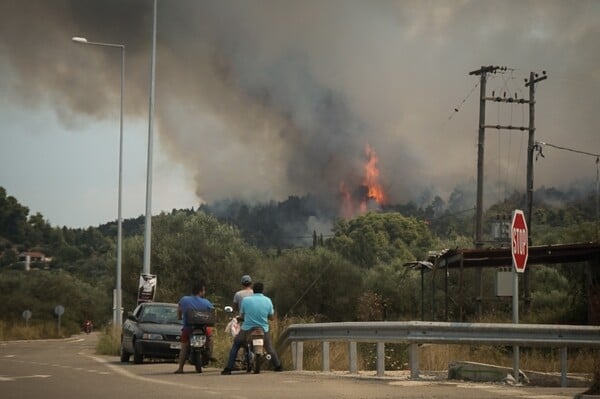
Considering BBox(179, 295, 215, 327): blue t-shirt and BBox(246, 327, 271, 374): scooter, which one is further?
BBox(179, 295, 215, 327): blue t-shirt

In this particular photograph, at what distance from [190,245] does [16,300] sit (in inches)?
1377

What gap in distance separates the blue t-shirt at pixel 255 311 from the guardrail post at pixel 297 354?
4.33 ft

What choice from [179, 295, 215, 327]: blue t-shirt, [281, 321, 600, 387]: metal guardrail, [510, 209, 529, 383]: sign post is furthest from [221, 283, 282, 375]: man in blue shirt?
[510, 209, 529, 383]: sign post

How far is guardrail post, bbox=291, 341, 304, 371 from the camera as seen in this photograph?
21.4 metres

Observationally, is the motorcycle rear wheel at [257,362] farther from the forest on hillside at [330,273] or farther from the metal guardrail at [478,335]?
the forest on hillside at [330,273]

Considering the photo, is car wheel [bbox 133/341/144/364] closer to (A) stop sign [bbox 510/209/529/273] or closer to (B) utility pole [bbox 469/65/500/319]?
(A) stop sign [bbox 510/209/529/273]

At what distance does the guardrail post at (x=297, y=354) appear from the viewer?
2136 centimetres

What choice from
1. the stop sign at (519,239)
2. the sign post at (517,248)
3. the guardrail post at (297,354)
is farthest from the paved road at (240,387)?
the stop sign at (519,239)

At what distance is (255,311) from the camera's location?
2022 cm

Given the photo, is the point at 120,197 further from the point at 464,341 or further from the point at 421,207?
the point at 421,207

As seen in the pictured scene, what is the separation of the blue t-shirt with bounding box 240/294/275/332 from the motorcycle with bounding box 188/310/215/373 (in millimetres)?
1235

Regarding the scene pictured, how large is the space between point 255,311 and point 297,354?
1.75 metres

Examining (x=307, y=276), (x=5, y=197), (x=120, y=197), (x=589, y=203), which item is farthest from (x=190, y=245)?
(x=5, y=197)

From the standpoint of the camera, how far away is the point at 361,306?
5941cm
